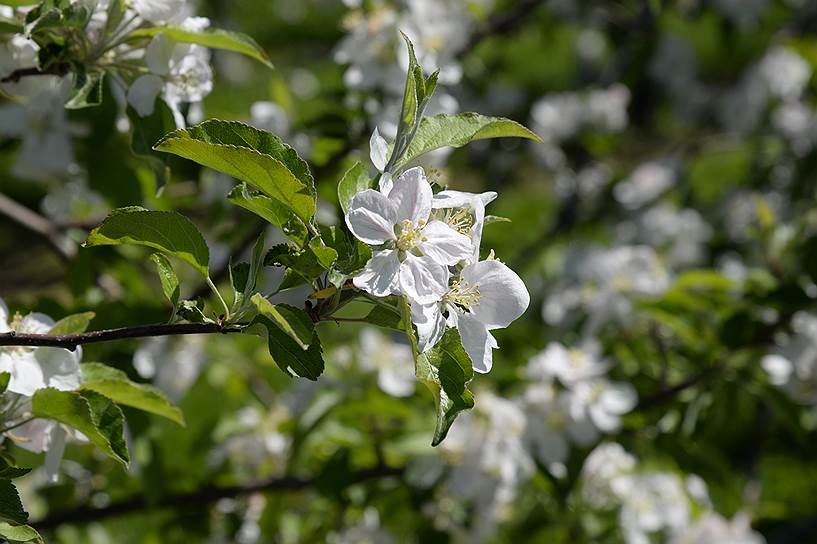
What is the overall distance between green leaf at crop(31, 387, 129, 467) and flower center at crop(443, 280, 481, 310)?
14.5 inches

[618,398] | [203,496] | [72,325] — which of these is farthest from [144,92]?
[618,398]

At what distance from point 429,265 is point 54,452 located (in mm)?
505

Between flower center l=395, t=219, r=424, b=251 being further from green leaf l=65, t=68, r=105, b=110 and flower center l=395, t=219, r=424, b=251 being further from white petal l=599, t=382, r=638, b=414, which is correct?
white petal l=599, t=382, r=638, b=414

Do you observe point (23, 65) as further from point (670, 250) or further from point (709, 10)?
point (709, 10)

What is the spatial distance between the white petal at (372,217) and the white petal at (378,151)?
2.1 inches

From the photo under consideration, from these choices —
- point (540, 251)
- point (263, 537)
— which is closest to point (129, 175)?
point (263, 537)

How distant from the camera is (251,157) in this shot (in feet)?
2.80

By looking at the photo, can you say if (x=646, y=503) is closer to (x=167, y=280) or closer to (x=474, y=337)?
(x=474, y=337)

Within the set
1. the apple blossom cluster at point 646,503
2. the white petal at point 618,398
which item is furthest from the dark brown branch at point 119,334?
the apple blossom cluster at point 646,503

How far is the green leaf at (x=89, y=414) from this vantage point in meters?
0.99

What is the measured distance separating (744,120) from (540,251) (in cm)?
135

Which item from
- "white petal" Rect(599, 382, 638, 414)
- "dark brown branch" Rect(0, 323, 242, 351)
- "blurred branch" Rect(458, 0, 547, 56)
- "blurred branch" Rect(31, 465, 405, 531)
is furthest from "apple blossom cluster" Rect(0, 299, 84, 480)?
"blurred branch" Rect(458, 0, 547, 56)

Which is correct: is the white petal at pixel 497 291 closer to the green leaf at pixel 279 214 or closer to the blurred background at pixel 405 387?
the green leaf at pixel 279 214

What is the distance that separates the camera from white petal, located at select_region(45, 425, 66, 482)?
108 cm
